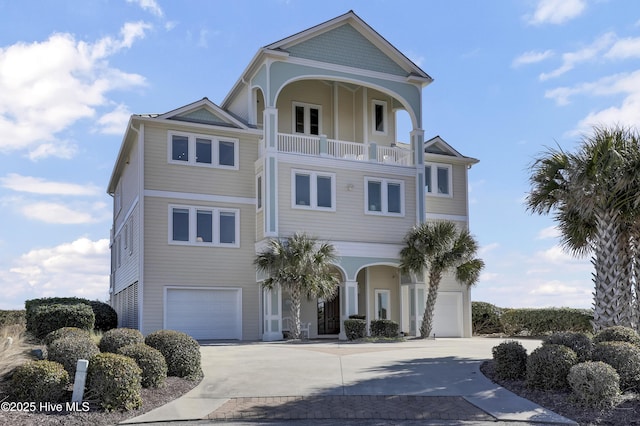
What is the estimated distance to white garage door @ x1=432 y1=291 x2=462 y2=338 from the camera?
30.3 m

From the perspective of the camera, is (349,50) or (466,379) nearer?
(466,379)

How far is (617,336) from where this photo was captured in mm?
14109

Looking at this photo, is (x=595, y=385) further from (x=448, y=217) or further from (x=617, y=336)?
(x=448, y=217)

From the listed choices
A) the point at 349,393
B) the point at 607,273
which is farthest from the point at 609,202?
the point at 349,393

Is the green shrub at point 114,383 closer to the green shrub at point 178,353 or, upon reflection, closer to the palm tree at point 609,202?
the green shrub at point 178,353

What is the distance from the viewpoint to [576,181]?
16.2 meters

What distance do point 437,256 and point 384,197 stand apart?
354 cm

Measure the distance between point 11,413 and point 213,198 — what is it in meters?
16.1

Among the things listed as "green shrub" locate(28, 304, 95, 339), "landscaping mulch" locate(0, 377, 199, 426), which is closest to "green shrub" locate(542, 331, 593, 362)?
"landscaping mulch" locate(0, 377, 199, 426)

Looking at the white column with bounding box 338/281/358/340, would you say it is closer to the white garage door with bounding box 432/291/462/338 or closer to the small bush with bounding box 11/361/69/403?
the white garage door with bounding box 432/291/462/338

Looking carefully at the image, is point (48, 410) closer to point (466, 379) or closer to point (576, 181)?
point (466, 379)

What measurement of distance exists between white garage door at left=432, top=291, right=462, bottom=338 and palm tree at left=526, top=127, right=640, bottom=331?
13898 mm

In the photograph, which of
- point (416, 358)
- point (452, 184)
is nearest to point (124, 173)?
point (452, 184)

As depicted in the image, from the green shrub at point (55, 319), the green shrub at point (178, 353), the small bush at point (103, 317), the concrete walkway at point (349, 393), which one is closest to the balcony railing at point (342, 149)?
the small bush at point (103, 317)
